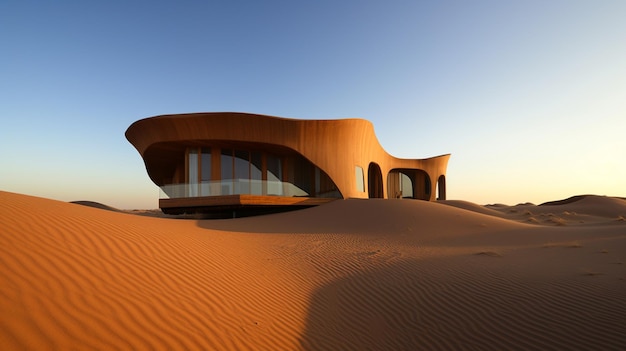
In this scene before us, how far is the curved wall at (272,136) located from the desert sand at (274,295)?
10942 mm

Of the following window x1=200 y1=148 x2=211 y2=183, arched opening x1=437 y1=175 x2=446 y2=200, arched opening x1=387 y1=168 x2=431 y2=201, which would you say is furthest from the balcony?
arched opening x1=437 y1=175 x2=446 y2=200

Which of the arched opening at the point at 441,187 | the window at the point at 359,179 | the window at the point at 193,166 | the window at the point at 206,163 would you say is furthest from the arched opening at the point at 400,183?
the window at the point at 193,166

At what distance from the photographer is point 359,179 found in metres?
23.3

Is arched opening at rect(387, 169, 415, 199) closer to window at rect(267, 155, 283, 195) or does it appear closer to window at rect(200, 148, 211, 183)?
window at rect(267, 155, 283, 195)

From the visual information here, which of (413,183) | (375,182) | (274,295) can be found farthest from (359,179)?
(274,295)

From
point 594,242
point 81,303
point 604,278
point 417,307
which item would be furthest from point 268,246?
point 594,242

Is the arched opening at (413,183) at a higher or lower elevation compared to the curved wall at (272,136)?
lower

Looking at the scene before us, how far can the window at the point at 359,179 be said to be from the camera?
898 inches

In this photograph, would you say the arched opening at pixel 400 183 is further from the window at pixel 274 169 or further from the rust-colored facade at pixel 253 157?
the window at pixel 274 169

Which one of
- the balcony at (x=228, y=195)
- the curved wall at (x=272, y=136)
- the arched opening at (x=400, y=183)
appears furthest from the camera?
the arched opening at (x=400, y=183)

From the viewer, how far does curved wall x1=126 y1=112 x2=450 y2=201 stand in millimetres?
17656

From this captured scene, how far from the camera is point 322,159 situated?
2039cm

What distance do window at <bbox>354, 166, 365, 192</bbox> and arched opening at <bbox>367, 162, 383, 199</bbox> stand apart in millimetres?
4985

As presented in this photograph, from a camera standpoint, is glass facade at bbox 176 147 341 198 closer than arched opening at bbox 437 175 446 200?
Yes
